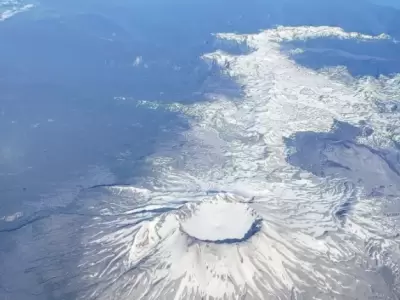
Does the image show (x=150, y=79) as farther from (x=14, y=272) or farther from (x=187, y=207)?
(x=14, y=272)

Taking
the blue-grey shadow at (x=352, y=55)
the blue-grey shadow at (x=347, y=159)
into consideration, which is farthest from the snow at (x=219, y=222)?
the blue-grey shadow at (x=352, y=55)

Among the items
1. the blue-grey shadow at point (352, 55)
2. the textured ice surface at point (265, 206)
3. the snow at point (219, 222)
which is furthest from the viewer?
the blue-grey shadow at point (352, 55)

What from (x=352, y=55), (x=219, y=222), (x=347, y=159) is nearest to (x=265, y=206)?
(x=219, y=222)

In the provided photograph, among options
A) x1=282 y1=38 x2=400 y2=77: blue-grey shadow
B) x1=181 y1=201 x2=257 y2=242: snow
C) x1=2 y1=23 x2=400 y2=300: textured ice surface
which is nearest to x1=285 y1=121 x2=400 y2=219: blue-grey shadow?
x1=2 y1=23 x2=400 y2=300: textured ice surface

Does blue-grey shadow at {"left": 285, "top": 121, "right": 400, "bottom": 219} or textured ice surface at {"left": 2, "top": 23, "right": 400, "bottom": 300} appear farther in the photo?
blue-grey shadow at {"left": 285, "top": 121, "right": 400, "bottom": 219}

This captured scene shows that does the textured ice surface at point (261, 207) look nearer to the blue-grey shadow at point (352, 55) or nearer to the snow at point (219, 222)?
the snow at point (219, 222)

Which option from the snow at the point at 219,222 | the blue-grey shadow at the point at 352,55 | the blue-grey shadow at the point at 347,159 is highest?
the snow at the point at 219,222

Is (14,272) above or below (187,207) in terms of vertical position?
below

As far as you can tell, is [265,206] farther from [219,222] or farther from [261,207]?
[219,222]

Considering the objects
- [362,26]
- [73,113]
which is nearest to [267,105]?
[73,113]

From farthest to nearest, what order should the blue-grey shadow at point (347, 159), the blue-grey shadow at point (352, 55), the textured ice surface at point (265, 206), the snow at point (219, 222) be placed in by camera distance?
the blue-grey shadow at point (352, 55)
the blue-grey shadow at point (347, 159)
the snow at point (219, 222)
the textured ice surface at point (265, 206)

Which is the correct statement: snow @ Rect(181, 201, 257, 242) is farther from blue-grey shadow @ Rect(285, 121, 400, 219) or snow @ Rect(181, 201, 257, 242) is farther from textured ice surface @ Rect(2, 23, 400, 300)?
→ blue-grey shadow @ Rect(285, 121, 400, 219)
